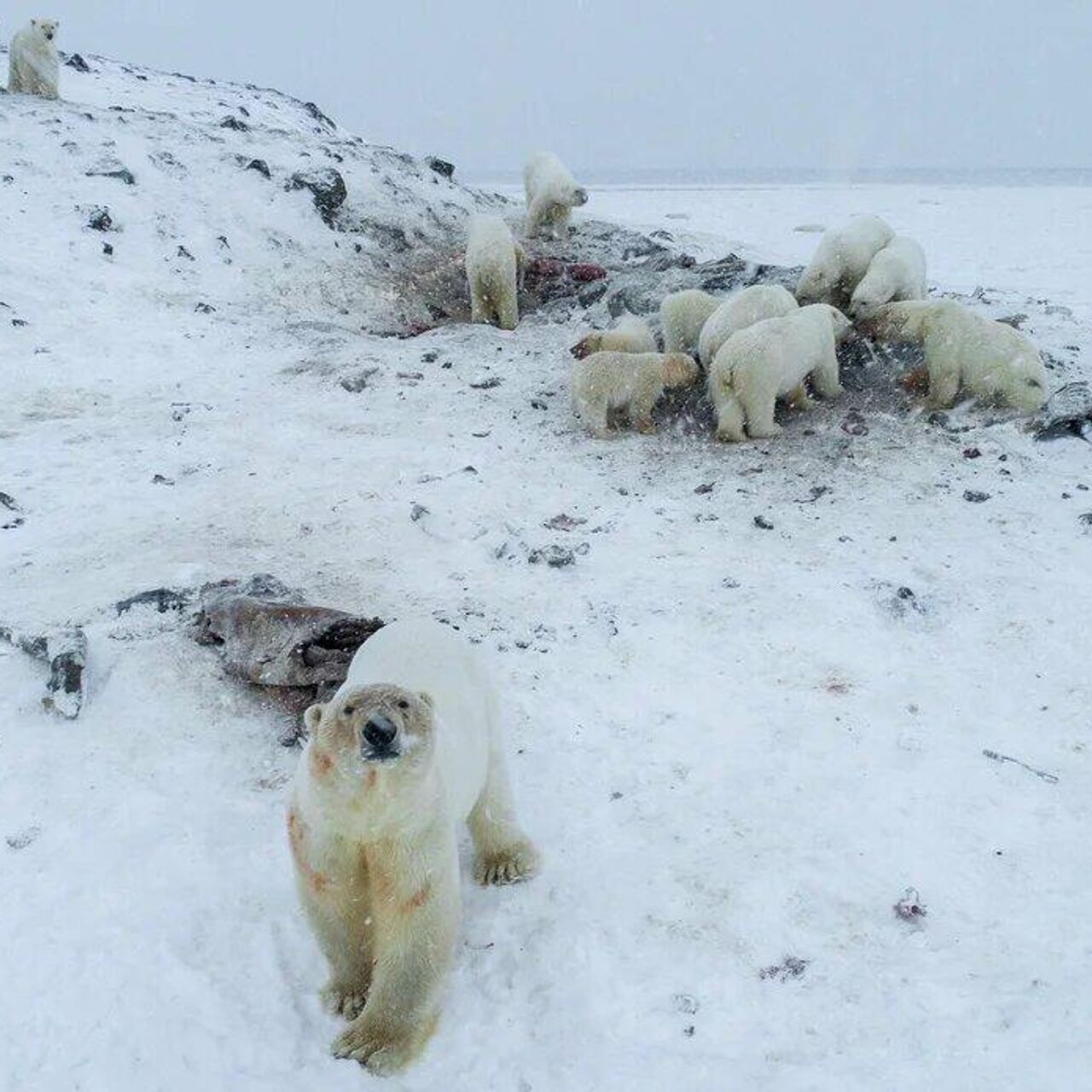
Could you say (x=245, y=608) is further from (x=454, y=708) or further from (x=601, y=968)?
(x=601, y=968)

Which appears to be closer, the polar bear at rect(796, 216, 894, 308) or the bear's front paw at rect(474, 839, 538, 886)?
the bear's front paw at rect(474, 839, 538, 886)

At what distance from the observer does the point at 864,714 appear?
13.4ft

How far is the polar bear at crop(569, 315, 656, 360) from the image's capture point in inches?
325

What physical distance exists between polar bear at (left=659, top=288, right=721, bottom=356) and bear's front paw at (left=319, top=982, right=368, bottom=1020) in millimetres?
6404

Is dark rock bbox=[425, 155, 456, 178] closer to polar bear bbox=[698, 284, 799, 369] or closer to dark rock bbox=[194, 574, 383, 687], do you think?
polar bear bbox=[698, 284, 799, 369]

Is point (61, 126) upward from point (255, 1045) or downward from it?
upward

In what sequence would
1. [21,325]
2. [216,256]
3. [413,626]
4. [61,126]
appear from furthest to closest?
[61,126] → [216,256] → [21,325] → [413,626]

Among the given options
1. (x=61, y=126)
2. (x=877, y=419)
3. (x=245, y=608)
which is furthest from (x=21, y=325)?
(x=877, y=419)

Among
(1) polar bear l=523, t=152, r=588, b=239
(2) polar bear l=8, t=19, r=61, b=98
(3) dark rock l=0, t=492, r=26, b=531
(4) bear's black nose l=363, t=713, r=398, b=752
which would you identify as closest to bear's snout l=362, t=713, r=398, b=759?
(4) bear's black nose l=363, t=713, r=398, b=752

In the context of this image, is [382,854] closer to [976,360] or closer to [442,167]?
[976,360]

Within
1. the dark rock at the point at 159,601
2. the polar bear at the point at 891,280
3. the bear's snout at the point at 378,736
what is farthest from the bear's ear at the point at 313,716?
the polar bear at the point at 891,280

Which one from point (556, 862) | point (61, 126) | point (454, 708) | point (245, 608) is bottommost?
point (556, 862)

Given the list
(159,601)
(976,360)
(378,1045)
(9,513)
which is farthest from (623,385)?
(378,1045)

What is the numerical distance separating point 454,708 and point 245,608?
5.23 feet
